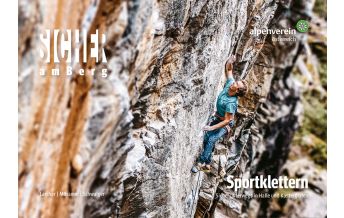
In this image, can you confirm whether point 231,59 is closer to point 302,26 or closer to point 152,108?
point 302,26

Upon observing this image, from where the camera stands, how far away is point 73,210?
4.95m

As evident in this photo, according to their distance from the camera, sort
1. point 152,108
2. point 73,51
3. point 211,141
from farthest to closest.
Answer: point 211,141, point 152,108, point 73,51

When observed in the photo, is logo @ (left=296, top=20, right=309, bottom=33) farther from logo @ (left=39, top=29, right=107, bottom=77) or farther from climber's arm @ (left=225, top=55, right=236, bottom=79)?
logo @ (left=39, top=29, right=107, bottom=77)

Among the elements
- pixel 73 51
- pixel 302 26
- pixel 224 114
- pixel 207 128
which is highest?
pixel 302 26

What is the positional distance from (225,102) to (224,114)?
0.13m

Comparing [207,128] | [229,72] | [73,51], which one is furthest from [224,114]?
[73,51]

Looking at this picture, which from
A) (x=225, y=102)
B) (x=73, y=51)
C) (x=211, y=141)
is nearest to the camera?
(x=73, y=51)

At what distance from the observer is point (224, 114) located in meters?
5.91

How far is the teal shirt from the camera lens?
588 centimetres

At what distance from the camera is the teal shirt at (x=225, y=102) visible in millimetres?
5879

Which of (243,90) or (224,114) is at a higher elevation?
(243,90)

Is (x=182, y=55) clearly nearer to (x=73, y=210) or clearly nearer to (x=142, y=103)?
(x=142, y=103)

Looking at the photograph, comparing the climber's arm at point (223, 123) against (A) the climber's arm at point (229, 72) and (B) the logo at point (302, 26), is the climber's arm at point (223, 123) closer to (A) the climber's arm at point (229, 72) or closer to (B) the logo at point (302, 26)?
Result: (A) the climber's arm at point (229, 72)

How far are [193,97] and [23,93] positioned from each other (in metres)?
1.99
